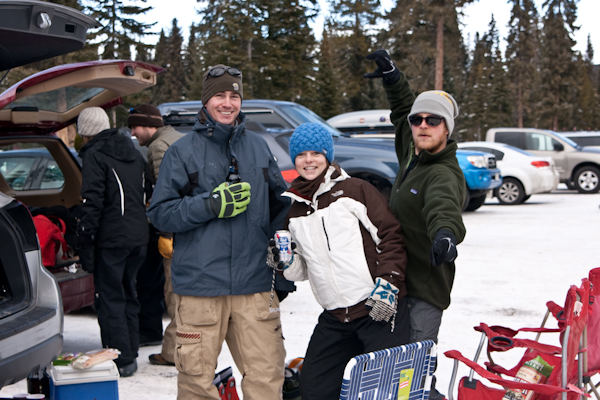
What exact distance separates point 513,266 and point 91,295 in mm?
5206

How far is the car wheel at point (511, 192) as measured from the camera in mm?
14828

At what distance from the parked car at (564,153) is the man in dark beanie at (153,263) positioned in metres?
14.7

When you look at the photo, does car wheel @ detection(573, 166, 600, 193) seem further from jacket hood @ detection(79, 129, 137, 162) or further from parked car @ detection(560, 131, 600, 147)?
jacket hood @ detection(79, 129, 137, 162)

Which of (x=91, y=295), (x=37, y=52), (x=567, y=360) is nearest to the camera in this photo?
(x=567, y=360)

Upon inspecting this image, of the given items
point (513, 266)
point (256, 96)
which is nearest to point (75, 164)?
point (513, 266)

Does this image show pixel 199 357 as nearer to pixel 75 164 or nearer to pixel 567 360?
pixel 567 360

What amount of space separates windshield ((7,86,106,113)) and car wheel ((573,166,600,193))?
16.3m

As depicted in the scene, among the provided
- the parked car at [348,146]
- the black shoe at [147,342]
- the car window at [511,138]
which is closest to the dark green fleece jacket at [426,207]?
the black shoe at [147,342]

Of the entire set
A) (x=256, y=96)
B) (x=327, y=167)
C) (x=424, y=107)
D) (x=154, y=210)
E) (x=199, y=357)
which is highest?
(x=256, y=96)

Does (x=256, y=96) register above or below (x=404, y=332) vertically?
above

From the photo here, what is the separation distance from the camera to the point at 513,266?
7.45m

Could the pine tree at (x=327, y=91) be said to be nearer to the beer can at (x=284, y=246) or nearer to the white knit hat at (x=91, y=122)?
the white knit hat at (x=91, y=122)

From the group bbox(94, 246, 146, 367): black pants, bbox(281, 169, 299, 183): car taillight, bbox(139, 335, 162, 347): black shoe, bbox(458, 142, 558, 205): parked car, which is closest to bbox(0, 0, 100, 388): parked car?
bbox(94, 246, 146, 367): black pants

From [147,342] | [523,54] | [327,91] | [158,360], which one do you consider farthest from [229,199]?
[523,54]
